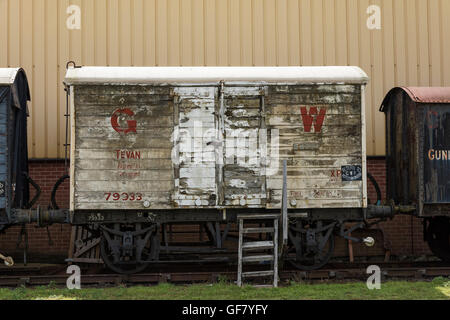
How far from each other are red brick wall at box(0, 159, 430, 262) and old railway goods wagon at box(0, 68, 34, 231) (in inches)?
73.2

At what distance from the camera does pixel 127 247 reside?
30.3 ft

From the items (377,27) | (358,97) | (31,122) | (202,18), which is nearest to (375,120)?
(377,27)

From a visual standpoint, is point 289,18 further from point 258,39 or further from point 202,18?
point 202,18

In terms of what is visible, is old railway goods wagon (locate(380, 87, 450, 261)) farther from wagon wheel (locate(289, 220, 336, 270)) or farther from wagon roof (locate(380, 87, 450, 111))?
wagon wheel (locate(289, 220, 336, 270))

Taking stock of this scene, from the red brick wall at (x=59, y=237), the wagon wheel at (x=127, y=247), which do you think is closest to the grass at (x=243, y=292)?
the wagon wheel at (x=127, y=247)

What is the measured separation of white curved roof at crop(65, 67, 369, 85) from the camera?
9250 millimetres

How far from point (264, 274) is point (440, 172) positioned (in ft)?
13.4

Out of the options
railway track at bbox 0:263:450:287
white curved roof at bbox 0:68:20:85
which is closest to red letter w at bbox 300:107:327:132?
railway track at bbox 0:263:450:287

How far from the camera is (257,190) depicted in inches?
365

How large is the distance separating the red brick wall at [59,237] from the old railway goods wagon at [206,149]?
10.3ft

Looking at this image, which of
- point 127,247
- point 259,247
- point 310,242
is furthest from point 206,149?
point 310,242

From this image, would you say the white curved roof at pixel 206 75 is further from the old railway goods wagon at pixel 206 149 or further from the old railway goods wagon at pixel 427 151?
the old railway goods wagon at pixel 427 151

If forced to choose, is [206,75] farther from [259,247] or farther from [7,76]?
[7,76]

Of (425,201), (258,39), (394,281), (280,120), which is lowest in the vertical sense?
(394,281)
